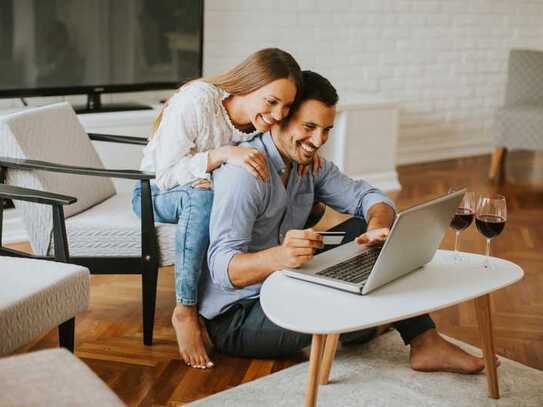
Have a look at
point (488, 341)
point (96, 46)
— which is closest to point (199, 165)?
point (488, 341)

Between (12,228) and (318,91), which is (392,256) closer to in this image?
(318,91)

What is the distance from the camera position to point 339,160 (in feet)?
16.8

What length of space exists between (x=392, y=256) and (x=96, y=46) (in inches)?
105

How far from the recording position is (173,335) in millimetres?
3008

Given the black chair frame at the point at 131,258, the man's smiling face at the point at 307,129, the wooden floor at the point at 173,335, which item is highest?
the man's smiling face at the point at 307,129

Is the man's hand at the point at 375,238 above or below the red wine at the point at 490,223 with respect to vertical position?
below

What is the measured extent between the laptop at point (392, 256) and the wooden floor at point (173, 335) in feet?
1.92

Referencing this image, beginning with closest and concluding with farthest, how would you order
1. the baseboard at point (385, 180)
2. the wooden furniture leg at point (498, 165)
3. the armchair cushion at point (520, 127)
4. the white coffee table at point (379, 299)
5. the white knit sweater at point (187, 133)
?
the white coffee table at point (379, 299)
the white knit sweater at point (187, 133)
the baseboard at point (385, 180)
the armchair cushion at point (520, 127)
the wooden furniture leg at point (498, 165)

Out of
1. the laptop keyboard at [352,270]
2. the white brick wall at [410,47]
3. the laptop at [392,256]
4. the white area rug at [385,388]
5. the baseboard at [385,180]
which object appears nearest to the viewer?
the laptop at [392,256]

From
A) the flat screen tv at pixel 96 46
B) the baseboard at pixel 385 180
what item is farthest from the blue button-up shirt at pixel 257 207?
the baseboard at pixel 385 180

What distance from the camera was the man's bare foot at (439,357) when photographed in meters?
2.67

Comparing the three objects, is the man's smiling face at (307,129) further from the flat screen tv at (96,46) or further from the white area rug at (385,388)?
the flat screen tv at (96,46)

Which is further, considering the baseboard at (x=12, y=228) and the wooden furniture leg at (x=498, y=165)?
the wooden furniture leg at (x=498, y=165)

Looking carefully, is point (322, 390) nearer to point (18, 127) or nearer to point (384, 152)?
point (18, 127)
